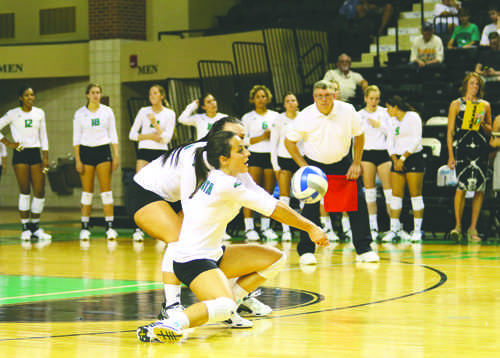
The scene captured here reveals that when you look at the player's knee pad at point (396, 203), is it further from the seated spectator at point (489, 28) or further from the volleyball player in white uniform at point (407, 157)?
the seated spectator at point (489, 28)

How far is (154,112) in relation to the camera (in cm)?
1227

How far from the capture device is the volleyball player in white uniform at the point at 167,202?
5.46 meters

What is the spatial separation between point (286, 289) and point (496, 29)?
9.77 meters

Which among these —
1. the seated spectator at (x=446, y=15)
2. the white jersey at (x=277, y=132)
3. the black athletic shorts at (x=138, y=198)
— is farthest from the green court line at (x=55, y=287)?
the seated spectator at (x=446, y=15)

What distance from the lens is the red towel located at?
910 centimetres

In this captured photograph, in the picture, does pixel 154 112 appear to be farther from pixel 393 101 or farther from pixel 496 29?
pixel 496 29

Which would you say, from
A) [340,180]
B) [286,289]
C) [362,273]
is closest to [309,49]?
[340,180]

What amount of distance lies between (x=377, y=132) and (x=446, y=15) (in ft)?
18.8

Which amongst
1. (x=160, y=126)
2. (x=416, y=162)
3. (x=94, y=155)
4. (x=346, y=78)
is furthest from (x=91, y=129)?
(x=346, y=78)

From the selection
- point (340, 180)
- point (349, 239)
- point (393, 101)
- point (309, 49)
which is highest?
point (309, 49)

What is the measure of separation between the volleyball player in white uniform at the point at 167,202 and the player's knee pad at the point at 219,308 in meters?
0.63

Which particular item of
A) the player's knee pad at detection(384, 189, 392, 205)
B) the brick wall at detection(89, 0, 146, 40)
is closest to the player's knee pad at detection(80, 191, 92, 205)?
the player's knee pad at detection(384, 189, 392, 205)

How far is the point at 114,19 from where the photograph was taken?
21234mm

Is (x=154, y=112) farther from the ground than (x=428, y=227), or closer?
farther from the ground
